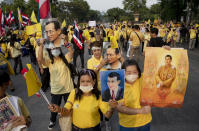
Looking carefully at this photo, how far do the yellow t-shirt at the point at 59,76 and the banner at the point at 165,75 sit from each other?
1612 millimetres

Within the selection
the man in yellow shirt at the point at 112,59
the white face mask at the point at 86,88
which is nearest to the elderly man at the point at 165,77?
the white face mask at the point at 86,88

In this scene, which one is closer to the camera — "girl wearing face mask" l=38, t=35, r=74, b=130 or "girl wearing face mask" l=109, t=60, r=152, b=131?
"girl wearing face mask" l=109, t=60, r=152, b=131

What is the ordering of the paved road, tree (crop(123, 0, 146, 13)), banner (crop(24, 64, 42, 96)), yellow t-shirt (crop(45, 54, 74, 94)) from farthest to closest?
tree (crop(123, 0, 146, 13))
the paved road
yellow t-shirt (crop(45, 54, 74, 94))
banner (crop(24, 64, 42, 96))

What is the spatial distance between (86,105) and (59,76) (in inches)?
45.9

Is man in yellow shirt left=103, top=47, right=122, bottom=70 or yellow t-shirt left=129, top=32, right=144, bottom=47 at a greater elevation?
yellow t-shirt left=129, top=32, right=144, bottom=47

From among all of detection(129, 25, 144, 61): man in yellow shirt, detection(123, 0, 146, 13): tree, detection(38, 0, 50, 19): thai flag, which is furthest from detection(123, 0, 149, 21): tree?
detection(38, 0, 50, 19): thai flag

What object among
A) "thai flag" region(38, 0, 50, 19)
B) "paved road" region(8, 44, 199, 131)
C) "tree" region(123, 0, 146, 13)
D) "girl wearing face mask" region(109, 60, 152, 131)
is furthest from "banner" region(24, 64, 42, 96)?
"tree" region(123, 0, 146, 13)

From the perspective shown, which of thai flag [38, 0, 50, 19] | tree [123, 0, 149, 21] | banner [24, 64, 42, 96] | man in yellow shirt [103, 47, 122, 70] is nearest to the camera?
banner [24, 64, 42, 96]

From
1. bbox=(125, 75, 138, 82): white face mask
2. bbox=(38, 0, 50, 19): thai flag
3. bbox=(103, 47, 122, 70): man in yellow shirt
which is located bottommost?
bbox=(125, 75, 138, 82): white face mask

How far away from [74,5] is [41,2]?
82723mm

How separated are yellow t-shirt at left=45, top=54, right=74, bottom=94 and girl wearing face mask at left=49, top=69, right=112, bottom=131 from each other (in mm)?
989

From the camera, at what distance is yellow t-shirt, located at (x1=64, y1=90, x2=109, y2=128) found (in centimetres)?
193

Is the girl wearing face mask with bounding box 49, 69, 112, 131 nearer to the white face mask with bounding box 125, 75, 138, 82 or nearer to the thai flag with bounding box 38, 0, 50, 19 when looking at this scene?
the white face mask with bounding box 125, 75, 138, 82

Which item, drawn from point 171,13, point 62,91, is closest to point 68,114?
point 62,91
